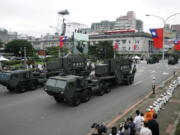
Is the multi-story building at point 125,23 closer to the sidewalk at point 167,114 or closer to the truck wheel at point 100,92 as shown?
the truck wheel at point 100,92

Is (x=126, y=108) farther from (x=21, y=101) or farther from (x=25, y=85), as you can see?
(x=25, y=85)

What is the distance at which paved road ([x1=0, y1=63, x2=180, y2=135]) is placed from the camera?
9.73 meters

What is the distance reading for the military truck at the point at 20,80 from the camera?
1659 centimetres

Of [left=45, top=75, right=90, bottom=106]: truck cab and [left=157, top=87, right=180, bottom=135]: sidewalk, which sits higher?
[left=45, top=75, right=90, bottom=106]: truck cab

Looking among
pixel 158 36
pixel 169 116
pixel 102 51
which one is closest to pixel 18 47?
pixel 102 51

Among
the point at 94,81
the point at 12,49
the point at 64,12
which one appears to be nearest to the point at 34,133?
the point at 94,81

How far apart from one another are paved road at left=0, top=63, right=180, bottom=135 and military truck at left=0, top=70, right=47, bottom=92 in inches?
31.9

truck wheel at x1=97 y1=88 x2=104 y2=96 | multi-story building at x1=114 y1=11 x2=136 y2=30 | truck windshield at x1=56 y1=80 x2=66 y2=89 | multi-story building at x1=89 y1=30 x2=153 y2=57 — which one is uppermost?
multi-story building at x1=114 y1=11 x2=136 y2=30

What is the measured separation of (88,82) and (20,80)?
617 cm

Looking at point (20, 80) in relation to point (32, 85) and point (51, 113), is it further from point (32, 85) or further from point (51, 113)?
point (51, 113)

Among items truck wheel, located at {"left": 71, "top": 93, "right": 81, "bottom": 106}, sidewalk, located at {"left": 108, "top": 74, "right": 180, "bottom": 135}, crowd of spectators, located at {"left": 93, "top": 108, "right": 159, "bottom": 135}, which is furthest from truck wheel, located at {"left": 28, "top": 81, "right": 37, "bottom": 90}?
crowd of spectators, located at {"left": 93, "top": 108, "right": 159, "bottom": 135}

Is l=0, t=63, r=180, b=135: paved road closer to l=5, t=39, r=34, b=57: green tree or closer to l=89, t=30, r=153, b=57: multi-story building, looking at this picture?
l=5, t=39, r=34, b=57: green tree

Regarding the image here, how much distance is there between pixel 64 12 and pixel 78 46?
240ft

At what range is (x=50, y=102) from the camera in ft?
47.1
